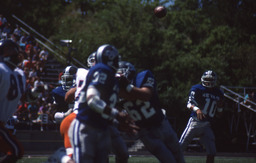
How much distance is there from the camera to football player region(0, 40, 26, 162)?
518 centimetres

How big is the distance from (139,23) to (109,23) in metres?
1.39

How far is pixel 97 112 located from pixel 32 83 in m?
11.6

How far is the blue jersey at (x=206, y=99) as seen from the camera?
852 cm

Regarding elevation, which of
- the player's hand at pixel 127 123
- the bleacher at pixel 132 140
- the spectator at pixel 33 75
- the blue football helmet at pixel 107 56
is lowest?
the bleacher at pixel 132 140

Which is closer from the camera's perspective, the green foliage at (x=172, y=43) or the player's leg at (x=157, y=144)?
the player's leg at (x=157, y=144)

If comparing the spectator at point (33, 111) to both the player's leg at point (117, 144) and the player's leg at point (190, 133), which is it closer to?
the player's leg at point (190, 133)

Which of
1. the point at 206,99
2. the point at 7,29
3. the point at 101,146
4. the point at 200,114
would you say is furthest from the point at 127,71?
the point at 7,29

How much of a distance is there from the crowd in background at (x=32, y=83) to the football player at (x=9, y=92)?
329 inches

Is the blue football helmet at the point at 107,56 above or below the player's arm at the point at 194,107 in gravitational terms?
above

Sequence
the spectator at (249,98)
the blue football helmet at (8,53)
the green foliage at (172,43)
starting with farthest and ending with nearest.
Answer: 1. the green foliage at (172,43)
2. the spectator at (249,98)
3. the blue football helmet at (8,53)

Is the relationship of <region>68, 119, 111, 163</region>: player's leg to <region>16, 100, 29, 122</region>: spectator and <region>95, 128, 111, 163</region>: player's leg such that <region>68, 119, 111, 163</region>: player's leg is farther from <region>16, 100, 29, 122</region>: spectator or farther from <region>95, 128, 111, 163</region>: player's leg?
<region>16, 100, 29, 122</region>: spectator

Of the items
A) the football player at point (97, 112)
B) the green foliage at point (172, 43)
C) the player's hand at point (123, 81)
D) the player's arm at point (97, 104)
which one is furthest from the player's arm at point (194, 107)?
the green foliage at point (172, 43)

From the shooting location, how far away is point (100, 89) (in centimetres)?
469

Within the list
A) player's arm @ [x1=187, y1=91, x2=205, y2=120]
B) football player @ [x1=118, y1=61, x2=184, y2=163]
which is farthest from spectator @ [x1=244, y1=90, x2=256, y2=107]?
football player @ [x1=118, y1=61, x2=184, y2=163]
